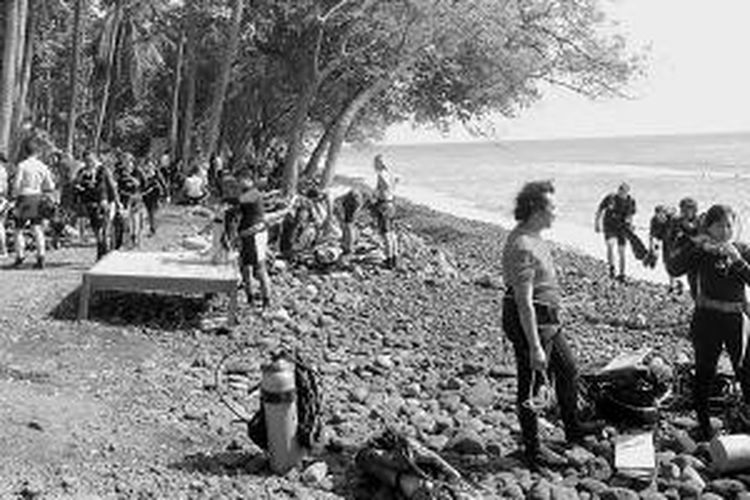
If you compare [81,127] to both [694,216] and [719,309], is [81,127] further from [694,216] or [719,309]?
[719,309]

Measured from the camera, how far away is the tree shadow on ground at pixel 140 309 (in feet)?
33.8

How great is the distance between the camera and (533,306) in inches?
251

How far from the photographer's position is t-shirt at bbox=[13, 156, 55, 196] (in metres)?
12.6

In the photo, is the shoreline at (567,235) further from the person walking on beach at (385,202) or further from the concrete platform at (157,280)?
the concrete platform at (157,280)

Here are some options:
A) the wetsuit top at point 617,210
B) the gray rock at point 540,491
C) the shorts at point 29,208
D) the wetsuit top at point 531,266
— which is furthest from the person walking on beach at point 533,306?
the wetsuit top at point 617,210

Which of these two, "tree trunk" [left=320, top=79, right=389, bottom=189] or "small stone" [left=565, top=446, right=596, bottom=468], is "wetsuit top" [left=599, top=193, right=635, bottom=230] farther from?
"small stone" [left=565, top=446, right=596, bottom=468]

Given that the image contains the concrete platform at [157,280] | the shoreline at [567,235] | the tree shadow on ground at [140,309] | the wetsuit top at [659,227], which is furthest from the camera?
the shoreline at [567,235]

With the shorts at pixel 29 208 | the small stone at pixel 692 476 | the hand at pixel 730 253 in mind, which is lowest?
the small stone at pixel 692 476

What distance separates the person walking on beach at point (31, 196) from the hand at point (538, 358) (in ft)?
27.1

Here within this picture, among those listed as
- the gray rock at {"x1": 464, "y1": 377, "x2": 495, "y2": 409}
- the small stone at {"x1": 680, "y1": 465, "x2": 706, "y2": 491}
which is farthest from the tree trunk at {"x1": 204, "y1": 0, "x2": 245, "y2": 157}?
the small stone at {"x1": 680, "y1": 465, "x2": 706, "y2": 491}

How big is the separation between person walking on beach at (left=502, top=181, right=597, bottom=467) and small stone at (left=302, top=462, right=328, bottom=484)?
135 cm

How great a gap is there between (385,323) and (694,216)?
162 inches

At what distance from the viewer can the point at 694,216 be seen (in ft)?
41.7

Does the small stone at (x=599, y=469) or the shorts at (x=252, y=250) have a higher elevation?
the shorts at (x=252, y=250)
